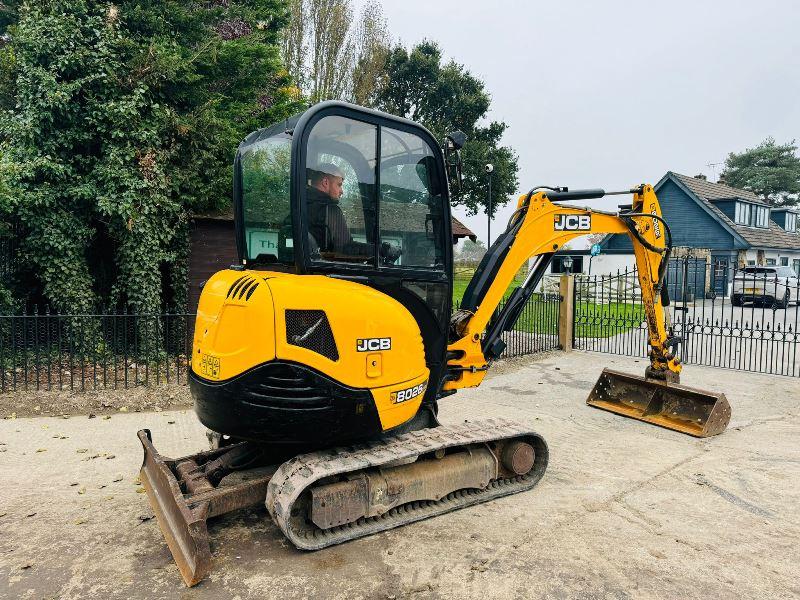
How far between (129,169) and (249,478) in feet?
23.4

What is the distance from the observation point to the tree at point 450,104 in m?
32.5

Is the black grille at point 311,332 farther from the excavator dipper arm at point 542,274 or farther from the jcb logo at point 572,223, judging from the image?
the jcb logo at point 572,223

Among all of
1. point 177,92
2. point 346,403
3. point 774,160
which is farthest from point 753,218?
point 346,403

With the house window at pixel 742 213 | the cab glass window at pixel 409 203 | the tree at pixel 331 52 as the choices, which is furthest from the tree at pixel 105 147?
the house window at pixel 742 213

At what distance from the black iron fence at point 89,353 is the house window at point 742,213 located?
95.6 ft

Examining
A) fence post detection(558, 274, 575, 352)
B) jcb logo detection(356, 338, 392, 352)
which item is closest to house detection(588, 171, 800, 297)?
fence post detection(558, 274, 575, 352)

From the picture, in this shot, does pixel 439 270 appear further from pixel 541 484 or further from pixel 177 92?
pixel 177 92

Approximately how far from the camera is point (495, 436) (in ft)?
14.7

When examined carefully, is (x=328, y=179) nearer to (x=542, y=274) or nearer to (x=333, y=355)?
(x=333, y=355)

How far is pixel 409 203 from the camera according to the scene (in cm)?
422

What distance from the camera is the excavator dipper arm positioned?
204 inches

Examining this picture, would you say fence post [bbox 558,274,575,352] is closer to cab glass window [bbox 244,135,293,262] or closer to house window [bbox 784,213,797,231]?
cab glass window [bbox 244,135,293,262]

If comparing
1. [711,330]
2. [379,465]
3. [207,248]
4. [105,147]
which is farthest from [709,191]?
[379,465]

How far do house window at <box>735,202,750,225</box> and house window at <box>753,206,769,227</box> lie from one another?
117 cm
